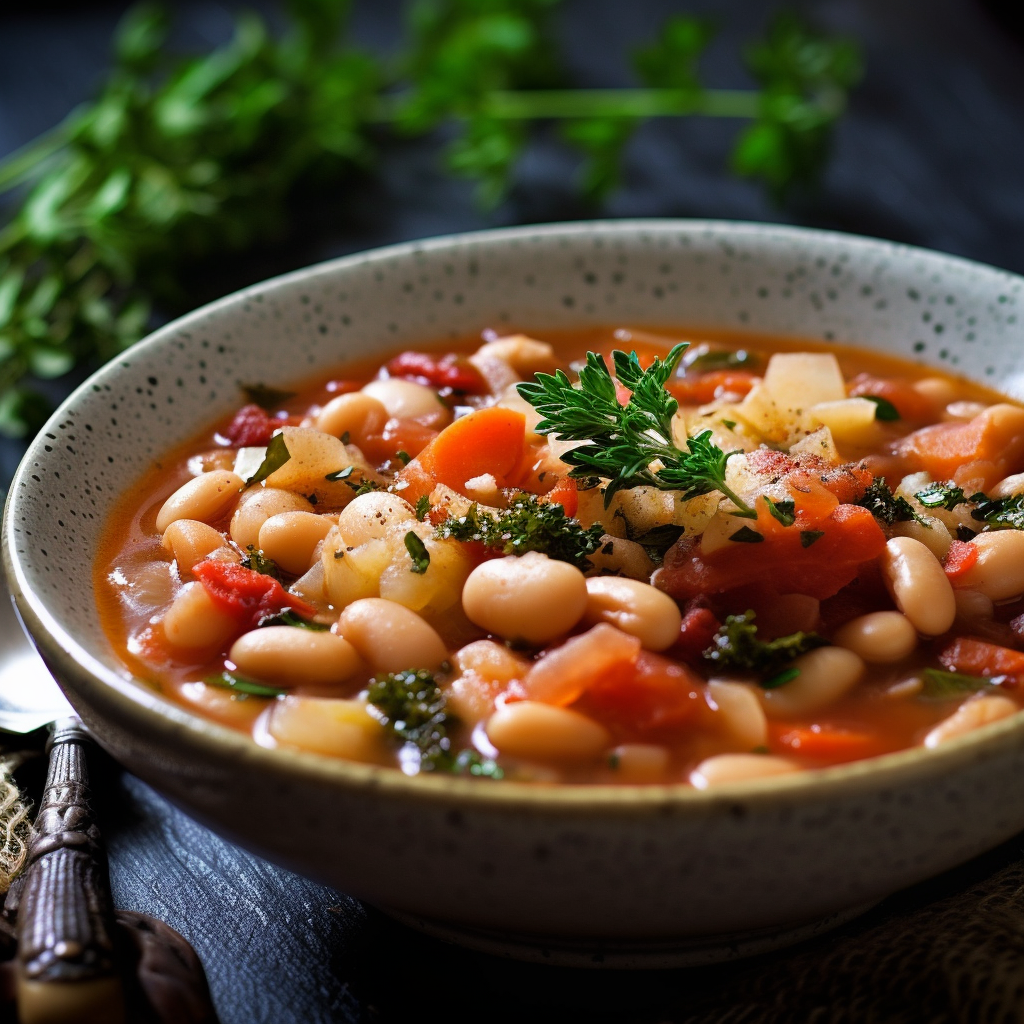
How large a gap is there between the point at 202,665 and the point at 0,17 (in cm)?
603

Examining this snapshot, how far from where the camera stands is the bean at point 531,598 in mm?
2217

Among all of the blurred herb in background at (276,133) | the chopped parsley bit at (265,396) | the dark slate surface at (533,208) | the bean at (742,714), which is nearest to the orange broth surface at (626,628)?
the bean at (742,714)

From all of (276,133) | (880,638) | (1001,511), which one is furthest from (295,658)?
(276,133)

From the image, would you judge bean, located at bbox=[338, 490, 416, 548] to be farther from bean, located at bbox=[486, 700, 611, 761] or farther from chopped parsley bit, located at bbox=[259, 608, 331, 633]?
bean, located at bbox=[486, 700, 611, 761]

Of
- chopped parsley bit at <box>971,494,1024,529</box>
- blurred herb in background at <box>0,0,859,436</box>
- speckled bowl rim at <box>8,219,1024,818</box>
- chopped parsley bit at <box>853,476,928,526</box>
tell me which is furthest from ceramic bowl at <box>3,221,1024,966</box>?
blurred herb in background at <box>0,0,859,436</box>

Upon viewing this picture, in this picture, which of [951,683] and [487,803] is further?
[951,683]

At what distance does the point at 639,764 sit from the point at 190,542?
43.3 inches

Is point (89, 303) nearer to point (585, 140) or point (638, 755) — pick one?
point (585, 140)

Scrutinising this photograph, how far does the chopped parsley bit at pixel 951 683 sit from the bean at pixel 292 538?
124cm

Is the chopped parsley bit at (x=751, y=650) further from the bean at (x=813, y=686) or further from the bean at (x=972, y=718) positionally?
the bean at (x=972, y=718)

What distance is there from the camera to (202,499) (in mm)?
2723

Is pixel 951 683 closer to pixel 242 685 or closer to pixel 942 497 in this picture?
pixel 942 497

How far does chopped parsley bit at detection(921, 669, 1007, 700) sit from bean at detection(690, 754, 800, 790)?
1.31 feet

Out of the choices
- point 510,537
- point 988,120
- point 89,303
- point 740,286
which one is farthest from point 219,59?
point 510,537
